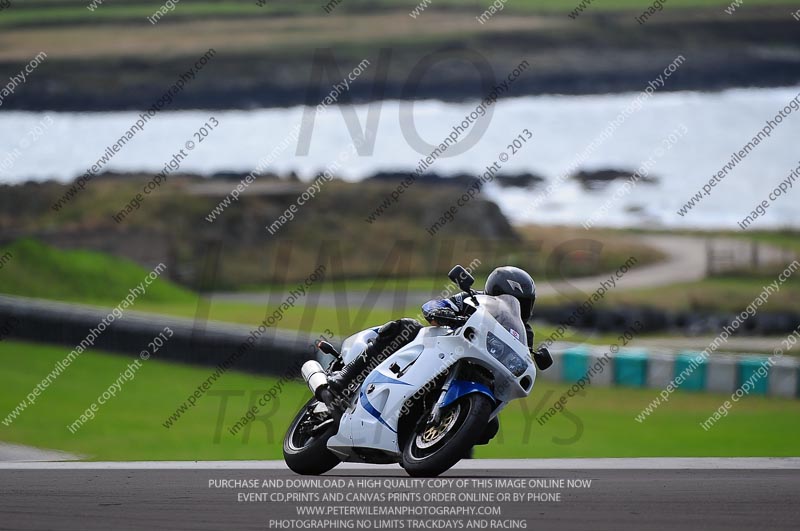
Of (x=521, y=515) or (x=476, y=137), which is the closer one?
Result: (x=521, y=515)

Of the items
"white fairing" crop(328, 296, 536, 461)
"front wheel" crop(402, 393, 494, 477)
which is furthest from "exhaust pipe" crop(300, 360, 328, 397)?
"front wheel" crop(402, 393, 494, 477)

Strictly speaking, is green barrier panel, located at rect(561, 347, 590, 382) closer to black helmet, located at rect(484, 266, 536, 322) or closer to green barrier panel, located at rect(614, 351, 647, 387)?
green barrier panel, located at rect(614, 351, 647, 387)

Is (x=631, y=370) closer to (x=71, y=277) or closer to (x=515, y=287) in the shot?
(x=515, y=287)

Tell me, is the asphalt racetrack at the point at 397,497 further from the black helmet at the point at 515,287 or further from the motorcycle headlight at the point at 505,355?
the black helmet at the point at 515,287

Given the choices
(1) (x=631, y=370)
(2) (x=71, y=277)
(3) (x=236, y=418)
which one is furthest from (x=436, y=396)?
(2) (x=71, y=277)

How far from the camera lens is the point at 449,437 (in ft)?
26.8

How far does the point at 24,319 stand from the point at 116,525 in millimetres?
13220

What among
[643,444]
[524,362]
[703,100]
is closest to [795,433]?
[643,444]

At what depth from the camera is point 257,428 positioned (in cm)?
1479

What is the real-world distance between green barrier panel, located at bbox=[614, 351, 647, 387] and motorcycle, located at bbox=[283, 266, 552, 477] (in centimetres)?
909

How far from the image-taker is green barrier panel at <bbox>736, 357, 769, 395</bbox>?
58.0 feet

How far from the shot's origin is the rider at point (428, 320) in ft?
28.9

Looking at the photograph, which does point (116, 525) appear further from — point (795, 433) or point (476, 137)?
point (476, 137)

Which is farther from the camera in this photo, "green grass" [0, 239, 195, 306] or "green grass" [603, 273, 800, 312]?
"green grass" [603, 273, 800, 312]
